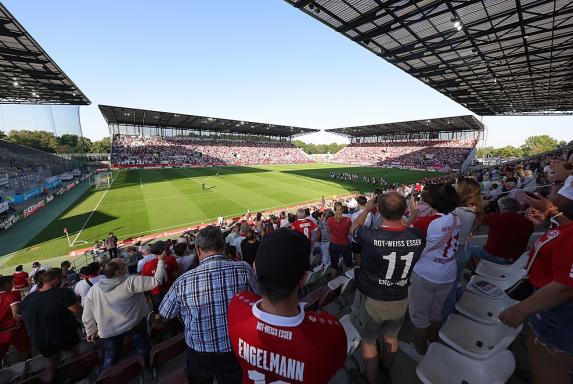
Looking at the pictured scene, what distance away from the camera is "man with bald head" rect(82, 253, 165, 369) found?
11.2 feet

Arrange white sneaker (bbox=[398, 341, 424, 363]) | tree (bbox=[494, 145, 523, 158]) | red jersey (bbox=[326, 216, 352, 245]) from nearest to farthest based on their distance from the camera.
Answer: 1. white sneaker (bbox=[398, 341, 424, 363])
2. red jersey (bbox=[326, 216, 352, 245])
3. tree (bbox=[494, 145, 523, 158])

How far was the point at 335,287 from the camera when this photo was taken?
169 inches

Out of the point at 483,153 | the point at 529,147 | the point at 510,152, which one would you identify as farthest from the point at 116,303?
the point at 529,147

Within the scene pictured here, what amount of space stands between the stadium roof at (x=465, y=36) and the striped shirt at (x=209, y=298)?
11714 mm

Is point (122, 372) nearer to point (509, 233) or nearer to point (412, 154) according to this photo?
point (509, 233)

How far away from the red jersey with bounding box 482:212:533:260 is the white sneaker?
2.19 meters

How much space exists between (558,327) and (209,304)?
9.04 feet

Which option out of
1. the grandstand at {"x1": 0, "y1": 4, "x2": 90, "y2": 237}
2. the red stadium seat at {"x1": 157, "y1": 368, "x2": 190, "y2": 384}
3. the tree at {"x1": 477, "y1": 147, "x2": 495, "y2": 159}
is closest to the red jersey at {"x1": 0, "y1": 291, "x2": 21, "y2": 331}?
the red stadium seat at {"x1": 157, "y1": 368, "x2": 190, "y2": 384}

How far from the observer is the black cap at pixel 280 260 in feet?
4.50

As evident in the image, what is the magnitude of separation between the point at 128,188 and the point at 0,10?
20552 millimetres

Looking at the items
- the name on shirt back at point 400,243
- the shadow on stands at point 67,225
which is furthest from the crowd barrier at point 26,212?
the name on shirt back at point 400,243

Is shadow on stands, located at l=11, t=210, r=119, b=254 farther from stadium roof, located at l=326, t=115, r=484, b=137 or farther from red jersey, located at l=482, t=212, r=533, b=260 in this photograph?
stadium roof, located at l=326, t=115, r=484, b=137

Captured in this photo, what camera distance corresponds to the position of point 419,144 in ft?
230

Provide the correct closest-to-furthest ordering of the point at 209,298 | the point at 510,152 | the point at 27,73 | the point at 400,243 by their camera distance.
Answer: the point at 209,298, the point at 400,243, the point at 27,73, the point at 510,152
